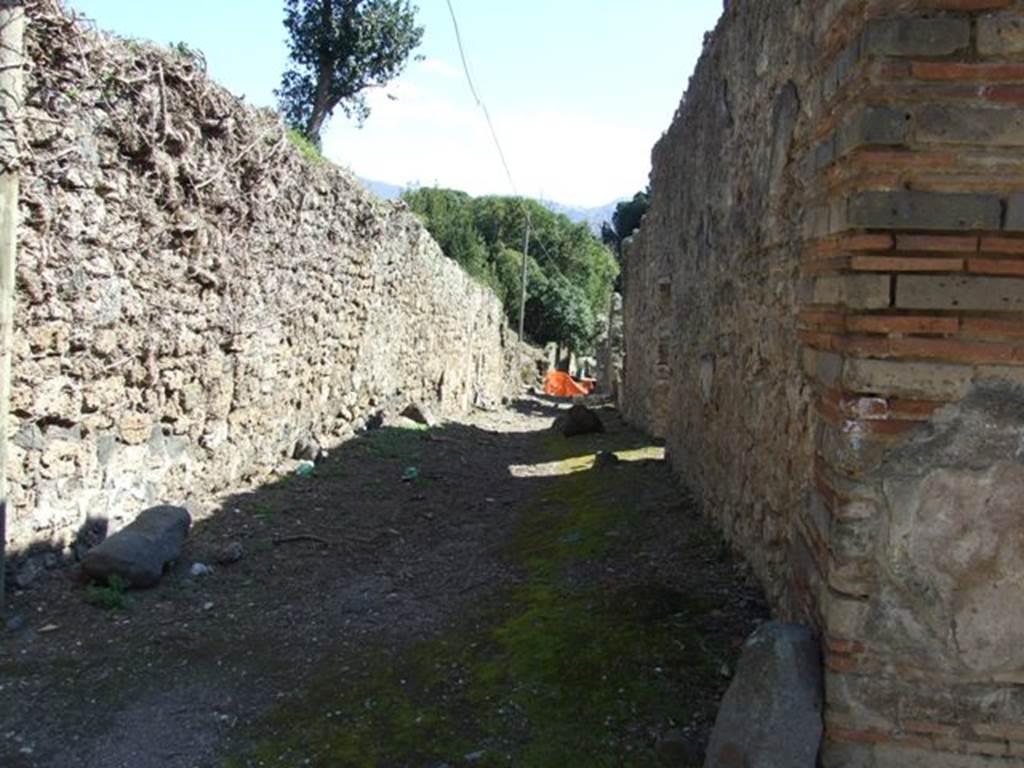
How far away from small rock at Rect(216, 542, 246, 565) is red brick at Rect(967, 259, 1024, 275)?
4.42 m

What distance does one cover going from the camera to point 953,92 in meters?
2.70

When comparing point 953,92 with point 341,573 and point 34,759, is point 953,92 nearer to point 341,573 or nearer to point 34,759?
point 34,759

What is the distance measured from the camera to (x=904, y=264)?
274 cm

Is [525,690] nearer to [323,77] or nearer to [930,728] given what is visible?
[930,728]

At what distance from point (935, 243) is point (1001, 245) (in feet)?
0.63

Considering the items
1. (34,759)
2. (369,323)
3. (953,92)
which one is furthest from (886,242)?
(369,323)

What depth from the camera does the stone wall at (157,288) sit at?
4.74 meters

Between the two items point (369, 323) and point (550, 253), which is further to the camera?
point (550, 253)

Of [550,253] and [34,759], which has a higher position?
[550,253]

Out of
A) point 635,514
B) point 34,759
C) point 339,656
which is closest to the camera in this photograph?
point 34,759

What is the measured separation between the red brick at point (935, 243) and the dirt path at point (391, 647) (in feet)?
6.16

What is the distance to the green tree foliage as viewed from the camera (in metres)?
34.7

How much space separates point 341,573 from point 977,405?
13.1 ft

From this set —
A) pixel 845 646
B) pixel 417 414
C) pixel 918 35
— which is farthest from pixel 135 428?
pixel 417 414
